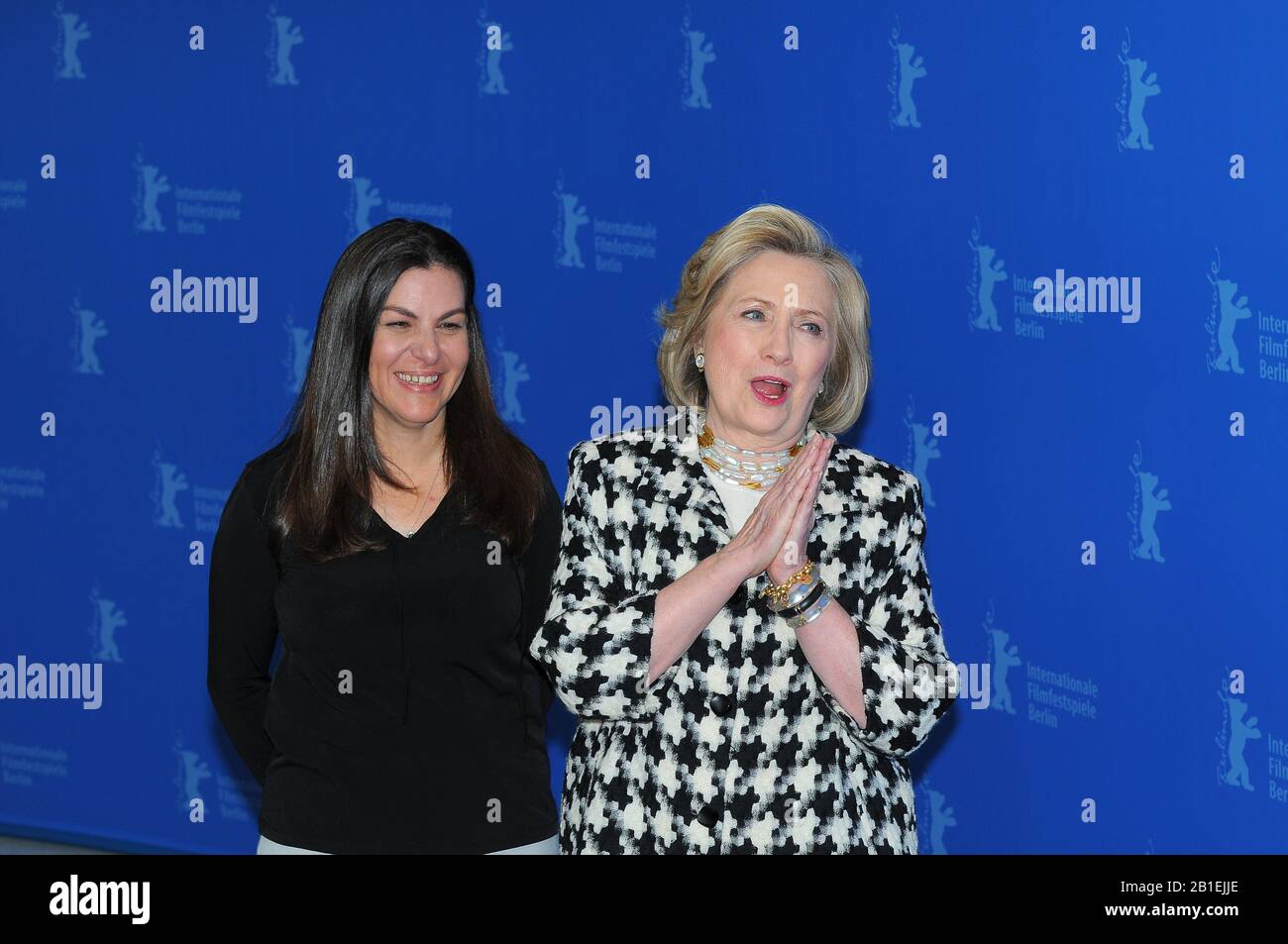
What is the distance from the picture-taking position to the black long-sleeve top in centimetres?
213

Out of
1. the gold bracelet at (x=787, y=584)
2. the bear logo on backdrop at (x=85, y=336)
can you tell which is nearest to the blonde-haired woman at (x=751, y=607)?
the gold bracelet at (x=787, y=584)

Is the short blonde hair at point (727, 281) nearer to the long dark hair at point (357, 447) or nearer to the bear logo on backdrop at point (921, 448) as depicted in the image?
the long dark hair at point (357, 447)

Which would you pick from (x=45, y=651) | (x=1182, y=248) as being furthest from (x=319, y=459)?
(x=45, y=651)

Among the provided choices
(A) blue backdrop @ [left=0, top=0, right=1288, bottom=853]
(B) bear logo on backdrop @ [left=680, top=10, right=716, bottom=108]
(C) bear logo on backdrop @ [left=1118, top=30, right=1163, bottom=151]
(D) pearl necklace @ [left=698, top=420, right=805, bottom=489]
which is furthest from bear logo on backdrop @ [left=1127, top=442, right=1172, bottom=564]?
(D) pearl necklace @ [left=698, top=420, right=805, bottom=489]

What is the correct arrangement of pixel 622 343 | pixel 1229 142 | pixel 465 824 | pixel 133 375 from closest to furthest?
pixel 465 824 < pixel 1229 142 < pixel 622 343 < pixel 133 375

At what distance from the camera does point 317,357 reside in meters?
2.22

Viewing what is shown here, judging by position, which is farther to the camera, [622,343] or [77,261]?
[77,261]

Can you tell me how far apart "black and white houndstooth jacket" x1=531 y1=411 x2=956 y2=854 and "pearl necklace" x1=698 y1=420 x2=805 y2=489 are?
36mm

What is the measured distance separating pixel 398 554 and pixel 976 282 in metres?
1.85

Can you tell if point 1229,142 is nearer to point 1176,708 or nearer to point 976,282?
point 976,282

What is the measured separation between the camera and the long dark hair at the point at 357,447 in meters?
2.19

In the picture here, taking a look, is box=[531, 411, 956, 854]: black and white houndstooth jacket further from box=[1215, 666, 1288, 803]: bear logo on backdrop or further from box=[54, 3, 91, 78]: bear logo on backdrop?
box=[54, 3, 91, 78]: bear logo on backdrop

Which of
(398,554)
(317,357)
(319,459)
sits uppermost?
(317,357)

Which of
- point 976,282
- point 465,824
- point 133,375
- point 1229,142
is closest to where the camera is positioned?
point 465,824
